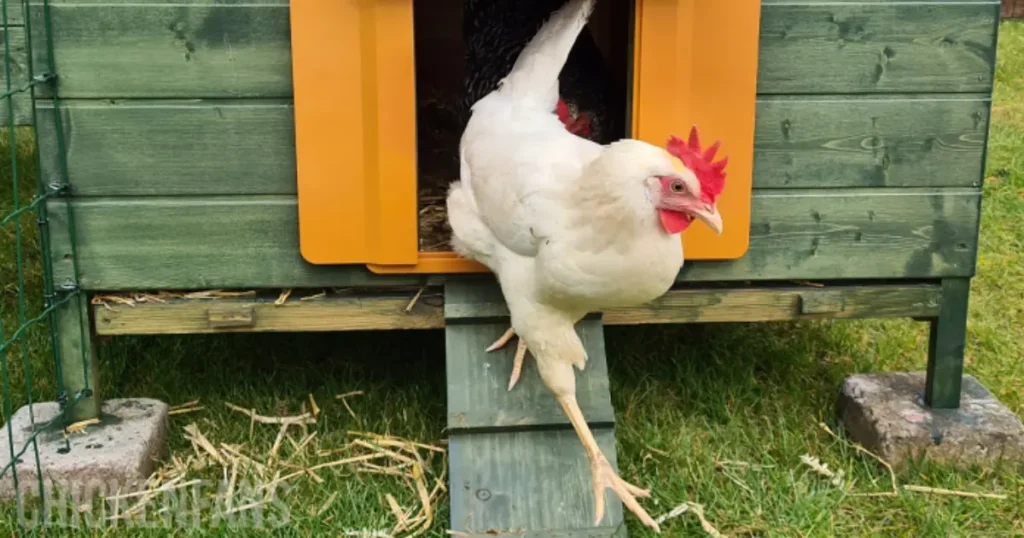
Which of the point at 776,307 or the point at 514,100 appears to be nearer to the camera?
the point at 514,100

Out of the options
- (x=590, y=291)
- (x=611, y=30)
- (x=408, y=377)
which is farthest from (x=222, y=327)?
(x=611, y=30)

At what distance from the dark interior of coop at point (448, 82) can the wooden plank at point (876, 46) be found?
1.32ft

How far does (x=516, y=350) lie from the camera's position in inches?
107

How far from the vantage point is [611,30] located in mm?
4059

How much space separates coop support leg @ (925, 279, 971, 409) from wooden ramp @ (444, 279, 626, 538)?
1012 millimetres

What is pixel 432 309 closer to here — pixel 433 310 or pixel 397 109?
pixel 433 310

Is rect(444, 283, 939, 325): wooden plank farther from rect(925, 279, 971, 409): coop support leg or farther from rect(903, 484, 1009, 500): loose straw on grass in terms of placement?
rect(903, 484, 1009, 500): loose straw on grass

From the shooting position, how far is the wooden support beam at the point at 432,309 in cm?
275

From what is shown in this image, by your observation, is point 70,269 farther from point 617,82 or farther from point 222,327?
point 617,82

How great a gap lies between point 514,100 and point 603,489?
1.02 metres

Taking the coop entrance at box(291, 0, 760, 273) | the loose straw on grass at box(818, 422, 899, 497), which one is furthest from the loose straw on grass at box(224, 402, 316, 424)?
the loose straw on grass at box(818, 422, 899, 497)

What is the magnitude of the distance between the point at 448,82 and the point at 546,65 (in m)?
1.95

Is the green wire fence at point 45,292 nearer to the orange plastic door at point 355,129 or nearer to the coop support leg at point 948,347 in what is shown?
the orange plastic door at point 355,129

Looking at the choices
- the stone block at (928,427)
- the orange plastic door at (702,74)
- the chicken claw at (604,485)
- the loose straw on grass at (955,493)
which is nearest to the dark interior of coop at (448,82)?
the orange plastic door at (702,74)
